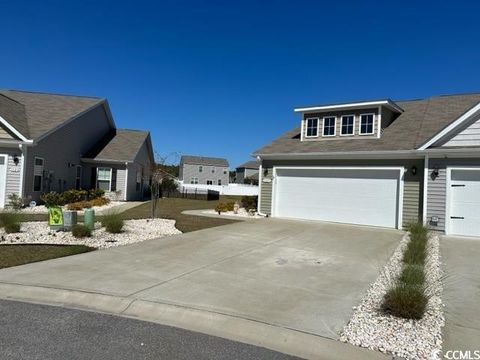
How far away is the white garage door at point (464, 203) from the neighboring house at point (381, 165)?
0.09 ft

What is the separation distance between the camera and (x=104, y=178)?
25.6 m

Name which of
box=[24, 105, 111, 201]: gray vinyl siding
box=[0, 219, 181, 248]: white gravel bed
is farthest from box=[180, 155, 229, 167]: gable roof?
box=[0, 219, 181, 248]: white gravel bed

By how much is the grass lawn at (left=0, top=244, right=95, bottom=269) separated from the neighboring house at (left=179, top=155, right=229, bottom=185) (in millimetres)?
55312

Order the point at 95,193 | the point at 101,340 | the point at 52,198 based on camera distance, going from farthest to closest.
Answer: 1. the point at 95,193
2. the point at 52,198
3. the point at 101,340

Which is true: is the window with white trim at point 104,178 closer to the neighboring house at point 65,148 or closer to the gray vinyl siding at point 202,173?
the neighboring house at point 65,148

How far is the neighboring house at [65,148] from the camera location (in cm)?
1859

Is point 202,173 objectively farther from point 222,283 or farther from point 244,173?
point 222,283

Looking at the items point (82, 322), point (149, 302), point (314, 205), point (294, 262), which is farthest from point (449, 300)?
point (314, 205)

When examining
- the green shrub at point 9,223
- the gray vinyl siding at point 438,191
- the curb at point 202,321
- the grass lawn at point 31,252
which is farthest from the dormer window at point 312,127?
the curb at point 202,321

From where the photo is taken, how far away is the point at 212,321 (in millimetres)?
5109

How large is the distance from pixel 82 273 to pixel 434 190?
1174 cm

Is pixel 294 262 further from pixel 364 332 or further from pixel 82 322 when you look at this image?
pixel 82 322

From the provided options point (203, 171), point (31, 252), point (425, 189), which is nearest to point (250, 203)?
point (425, 189)

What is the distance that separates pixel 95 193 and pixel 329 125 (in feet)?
47.4
